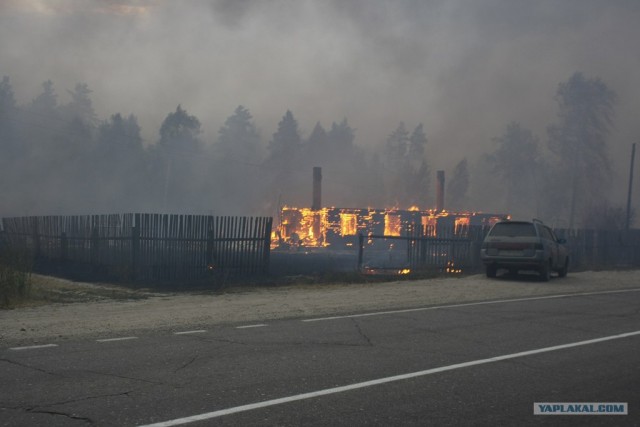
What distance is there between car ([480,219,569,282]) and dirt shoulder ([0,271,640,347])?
0.50m

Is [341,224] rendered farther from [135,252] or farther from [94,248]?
[135,252]

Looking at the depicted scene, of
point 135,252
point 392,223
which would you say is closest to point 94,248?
point 135,252

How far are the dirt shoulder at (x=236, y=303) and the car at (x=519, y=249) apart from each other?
1.65 ft

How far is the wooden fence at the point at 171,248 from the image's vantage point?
65.2ft

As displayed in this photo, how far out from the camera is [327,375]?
24.2 feet

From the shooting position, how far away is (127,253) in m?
20.3

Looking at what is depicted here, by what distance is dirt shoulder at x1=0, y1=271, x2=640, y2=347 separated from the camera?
1086cm

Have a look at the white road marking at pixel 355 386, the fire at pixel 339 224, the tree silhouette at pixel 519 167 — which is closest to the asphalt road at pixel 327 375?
the white road marking at pixel 355 386

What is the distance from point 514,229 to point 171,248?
35.7 ft

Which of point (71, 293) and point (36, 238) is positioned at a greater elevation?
point (36, 238)

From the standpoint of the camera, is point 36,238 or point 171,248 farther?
point 36,238

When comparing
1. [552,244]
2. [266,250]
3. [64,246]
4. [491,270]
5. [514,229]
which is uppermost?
[514,229]

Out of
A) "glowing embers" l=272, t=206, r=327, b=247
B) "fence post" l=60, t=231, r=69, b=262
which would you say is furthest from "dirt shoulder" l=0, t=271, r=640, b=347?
"glowing embers" l=272, t=206, r=327, b=247

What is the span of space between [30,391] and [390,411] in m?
3.50
